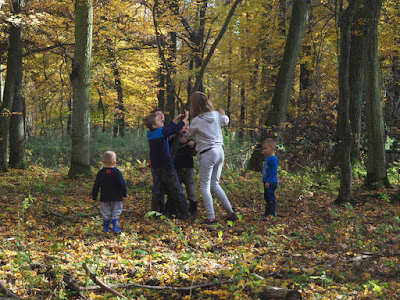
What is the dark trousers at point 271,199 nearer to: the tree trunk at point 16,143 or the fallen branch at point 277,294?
the fallen branch at point 277,294

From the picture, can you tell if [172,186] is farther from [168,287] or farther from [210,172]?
[168,287]

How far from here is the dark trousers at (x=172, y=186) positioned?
232 inches

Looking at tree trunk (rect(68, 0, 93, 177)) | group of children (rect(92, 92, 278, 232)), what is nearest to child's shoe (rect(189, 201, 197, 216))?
group of children (rect(92, 92, 278, 232))

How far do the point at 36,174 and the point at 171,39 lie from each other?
36.8ft

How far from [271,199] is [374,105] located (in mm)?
3584

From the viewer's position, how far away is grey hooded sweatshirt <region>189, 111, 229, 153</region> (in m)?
5.63

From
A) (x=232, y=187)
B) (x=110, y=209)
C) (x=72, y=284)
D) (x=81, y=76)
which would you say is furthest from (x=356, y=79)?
(x=72, y=284)

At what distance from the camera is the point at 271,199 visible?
253 inches

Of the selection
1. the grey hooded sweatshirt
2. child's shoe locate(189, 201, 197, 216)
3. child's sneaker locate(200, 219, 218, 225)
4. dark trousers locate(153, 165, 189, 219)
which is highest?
the grey hooded sweatshirt

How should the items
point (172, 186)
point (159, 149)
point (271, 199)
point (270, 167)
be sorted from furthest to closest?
point (271, 199)
point (270, 167)
point (172, 186)
point (159, 149)

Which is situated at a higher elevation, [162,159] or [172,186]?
[162,159]

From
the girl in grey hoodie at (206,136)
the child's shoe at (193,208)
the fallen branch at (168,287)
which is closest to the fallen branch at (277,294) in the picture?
the fallen branch at (168,287)

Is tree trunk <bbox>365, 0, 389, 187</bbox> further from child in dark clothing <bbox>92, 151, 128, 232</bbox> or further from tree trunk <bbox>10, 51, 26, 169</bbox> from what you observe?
tree trunk <bbox>10, 51, 26, 169</bbox>

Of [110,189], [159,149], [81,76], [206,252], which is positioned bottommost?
[206,252]
